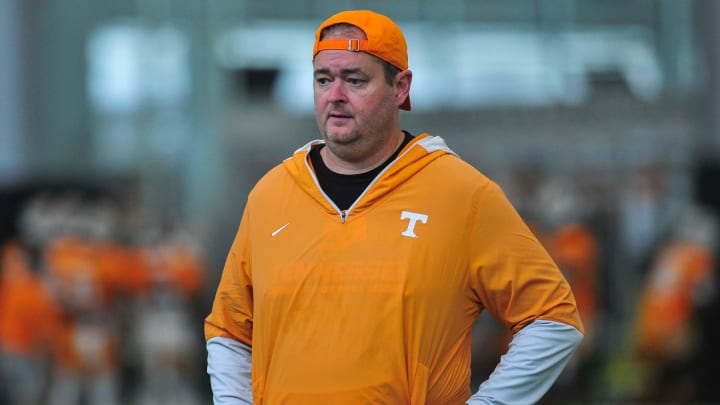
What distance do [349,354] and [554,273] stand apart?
57cm

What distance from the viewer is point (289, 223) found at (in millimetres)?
3676

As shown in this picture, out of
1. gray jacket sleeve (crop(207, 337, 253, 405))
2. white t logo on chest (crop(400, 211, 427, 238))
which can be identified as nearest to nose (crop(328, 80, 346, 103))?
white t logo on chest (crop(400, 211, 427, 238))

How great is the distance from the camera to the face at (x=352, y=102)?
3588 mm

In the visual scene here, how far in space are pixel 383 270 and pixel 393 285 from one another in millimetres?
47

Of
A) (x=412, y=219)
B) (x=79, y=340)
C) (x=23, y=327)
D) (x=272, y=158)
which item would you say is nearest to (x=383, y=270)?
(x=412, y=219)

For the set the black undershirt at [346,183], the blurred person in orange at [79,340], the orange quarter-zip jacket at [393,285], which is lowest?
the blurred person in orange at [79,340]

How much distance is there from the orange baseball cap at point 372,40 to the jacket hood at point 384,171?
222 mm

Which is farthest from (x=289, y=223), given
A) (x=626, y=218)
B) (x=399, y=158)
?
(x=626, y=218)

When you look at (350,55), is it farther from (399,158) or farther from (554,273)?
(554,273)

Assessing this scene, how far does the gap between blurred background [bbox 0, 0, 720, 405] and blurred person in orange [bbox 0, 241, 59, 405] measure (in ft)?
0.08

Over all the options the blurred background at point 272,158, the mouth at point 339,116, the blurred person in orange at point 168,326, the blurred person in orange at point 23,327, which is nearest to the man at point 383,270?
the mouth at point 339,116

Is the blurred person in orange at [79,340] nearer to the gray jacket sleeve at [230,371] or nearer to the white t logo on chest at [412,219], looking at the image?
the gray jacket sleeve at [230,371]

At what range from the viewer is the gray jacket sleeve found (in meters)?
3.72

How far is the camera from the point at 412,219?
3.57m
